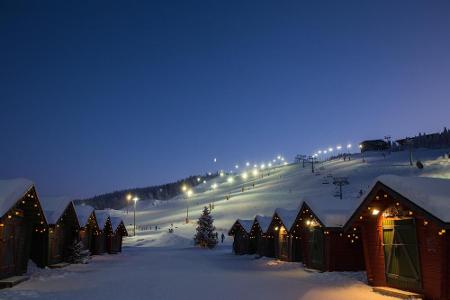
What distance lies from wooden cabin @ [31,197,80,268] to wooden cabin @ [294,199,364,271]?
16.5 metres

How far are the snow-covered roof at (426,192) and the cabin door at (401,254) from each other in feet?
4.77

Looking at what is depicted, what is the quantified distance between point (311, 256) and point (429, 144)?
135325 millimetres

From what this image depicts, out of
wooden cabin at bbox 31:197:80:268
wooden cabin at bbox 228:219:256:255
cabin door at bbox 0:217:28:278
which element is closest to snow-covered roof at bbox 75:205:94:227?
wooden cabin at bbox 31:197:80:268

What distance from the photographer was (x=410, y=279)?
16.1 metres

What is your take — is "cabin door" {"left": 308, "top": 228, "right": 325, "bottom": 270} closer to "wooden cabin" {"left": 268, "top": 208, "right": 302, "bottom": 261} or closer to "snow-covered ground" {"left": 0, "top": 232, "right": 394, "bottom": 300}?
"snow-covered ground" {"left": 0, "top": 232, "right": 394, "bottom": 300}

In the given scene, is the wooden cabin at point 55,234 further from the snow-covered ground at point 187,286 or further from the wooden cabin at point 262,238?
the wooden cabin at point 262,238

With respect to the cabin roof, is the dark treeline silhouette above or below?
above

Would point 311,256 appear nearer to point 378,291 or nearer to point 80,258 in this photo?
point 378,291

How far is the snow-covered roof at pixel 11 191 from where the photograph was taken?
18.6m

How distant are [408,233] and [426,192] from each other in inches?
86.1

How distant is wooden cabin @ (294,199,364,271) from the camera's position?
79.6ft

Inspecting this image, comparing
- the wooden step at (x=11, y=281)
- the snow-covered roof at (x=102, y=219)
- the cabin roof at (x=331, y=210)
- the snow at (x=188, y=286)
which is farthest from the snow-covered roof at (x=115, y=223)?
the cabin roof at (x=331, y=210)

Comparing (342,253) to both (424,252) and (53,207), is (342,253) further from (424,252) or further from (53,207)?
(53,207)

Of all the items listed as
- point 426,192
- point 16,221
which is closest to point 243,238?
point 16,221
